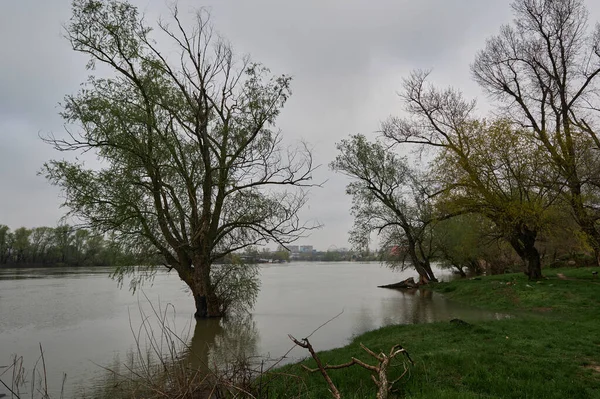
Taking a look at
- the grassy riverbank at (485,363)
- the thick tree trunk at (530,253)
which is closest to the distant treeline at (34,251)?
the thick tree trunk at (530,253)

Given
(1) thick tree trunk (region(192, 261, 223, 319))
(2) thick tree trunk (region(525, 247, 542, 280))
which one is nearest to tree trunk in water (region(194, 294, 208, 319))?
(1) thick tree trunk (region(192, 261, 223, 319))

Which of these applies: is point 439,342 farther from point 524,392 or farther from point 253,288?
point 253,288

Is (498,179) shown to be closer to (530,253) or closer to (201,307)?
(530,253)

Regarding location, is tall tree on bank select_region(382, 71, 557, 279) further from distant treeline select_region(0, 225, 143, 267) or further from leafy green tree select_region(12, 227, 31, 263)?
leafy green tree select_region(12, 227, 31, 263)

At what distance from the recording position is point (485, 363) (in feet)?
21.8

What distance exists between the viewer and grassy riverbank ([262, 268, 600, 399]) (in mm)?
5461

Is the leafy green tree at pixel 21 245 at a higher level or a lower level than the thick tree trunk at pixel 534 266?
higher

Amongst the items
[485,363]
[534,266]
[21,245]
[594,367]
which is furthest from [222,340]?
[21,245]

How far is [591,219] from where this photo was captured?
15.4 meters

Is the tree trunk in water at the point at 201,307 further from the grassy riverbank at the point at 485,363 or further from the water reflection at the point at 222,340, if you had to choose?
the grassy riverbank at the point at 485,363

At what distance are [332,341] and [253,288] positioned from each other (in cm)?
583

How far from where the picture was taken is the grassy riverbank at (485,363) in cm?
546

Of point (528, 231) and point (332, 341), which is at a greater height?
point (528, 231)

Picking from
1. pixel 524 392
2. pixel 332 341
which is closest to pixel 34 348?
pixel 332 341
